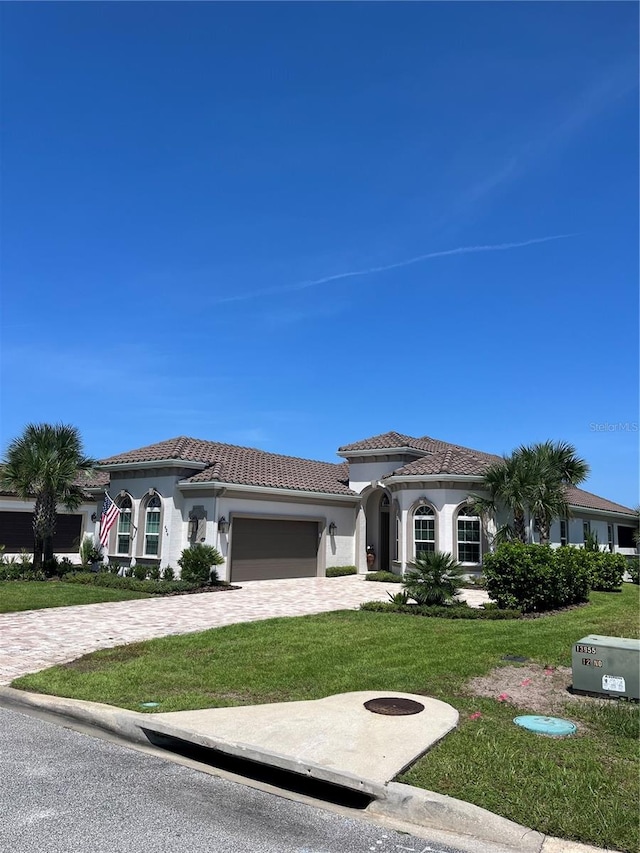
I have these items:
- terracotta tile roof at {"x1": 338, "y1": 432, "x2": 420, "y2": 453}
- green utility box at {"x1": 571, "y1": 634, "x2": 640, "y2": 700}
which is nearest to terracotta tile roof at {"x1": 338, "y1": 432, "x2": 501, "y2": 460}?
terracotta tile roof at {"x1": 338, "y1": 432, "x2": 420, "y2": 453}

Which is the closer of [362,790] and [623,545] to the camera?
[362,790]

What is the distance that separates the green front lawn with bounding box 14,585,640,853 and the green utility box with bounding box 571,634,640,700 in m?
0.24

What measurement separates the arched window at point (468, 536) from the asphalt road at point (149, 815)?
1903 cm

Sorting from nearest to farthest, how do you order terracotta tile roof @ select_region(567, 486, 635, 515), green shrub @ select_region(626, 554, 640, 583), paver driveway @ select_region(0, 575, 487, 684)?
paver driveway @ select_region(0, 575, 487, 684), green shrub @ select_region(626, 554, 640, 583), terracotta tile roof @ select_region(567, 486, 635, 515)

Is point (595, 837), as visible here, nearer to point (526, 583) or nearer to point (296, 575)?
point (526, 583)

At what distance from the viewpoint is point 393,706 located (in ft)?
24.3

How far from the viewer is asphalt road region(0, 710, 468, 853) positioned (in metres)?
4.39

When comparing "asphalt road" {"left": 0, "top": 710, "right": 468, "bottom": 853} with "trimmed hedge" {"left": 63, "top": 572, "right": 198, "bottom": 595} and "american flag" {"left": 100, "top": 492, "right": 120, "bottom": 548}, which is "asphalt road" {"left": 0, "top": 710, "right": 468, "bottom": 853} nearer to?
"trimmed hedge" {"left": 63, "top": 572, "right": 198, "bottom": 595}

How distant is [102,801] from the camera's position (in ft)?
16.5

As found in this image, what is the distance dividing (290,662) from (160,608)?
26.3ft

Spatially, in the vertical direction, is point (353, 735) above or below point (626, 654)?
below

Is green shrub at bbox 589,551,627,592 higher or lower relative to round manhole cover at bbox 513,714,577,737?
higher

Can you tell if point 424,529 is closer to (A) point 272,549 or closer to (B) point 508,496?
(B) point 508,496

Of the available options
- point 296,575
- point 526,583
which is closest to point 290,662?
point 526,583
